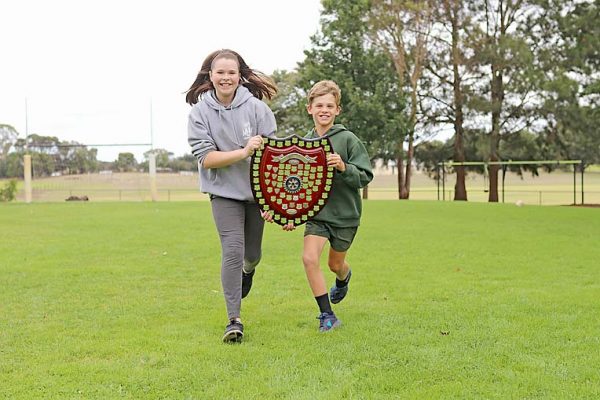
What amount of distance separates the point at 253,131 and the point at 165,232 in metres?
9.59

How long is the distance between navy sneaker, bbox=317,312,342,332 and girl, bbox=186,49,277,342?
625mm

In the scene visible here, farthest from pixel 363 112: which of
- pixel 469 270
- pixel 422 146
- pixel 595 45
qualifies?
pixel 469 270

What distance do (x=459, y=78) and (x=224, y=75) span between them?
108 feet

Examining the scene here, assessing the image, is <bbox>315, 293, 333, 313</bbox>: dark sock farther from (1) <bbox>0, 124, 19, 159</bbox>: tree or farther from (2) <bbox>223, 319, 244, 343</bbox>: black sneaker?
(1) <bbox>0, 124, 19, 159</bbox>: tree

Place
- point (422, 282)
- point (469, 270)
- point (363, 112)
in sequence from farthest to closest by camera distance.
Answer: point (363, 112) → point (469, 270) → point (422, 282)

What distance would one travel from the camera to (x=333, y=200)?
5398mm

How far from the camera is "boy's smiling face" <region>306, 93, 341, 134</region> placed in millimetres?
5277

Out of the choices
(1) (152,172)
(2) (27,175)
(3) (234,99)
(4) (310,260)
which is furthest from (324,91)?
(2) (27,175)

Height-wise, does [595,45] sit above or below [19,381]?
above

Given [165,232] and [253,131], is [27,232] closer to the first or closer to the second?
[165,232]

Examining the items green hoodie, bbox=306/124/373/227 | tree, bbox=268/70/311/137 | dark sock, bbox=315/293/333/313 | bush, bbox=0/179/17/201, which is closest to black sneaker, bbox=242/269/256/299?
dark sock, bbox=315/293/333/313

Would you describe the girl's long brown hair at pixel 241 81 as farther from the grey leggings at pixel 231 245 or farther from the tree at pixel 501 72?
the tree at pixel 501 72

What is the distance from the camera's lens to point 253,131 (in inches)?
205

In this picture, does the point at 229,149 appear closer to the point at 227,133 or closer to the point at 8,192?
the point at 227,133
